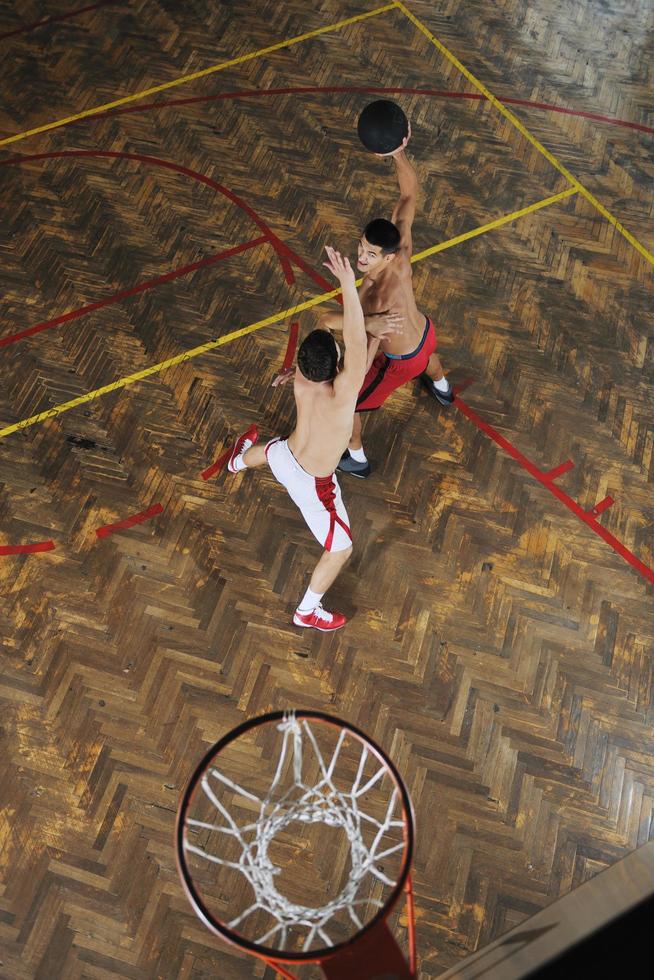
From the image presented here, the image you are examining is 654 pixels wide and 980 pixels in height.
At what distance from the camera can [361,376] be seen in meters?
3.88

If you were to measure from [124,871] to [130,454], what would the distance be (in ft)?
8.19

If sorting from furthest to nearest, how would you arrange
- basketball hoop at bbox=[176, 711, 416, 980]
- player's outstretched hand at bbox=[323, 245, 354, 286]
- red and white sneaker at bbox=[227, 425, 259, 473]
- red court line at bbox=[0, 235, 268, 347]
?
1. red court line at bbox=[0, 235, 268, 347]
2. red and white sneaker at bbox=[227, 425, 259, 473]
3. basketball hoop at bbox=[176, 711, 416, 980]
4. player's outstretched hand at bbox=[323, 245, 354, 286]

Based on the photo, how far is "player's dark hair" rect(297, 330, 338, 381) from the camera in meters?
3.87

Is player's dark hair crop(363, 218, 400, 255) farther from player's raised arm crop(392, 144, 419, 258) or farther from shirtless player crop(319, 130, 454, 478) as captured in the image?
player's raised arm crop(392, 144, 419, 258)

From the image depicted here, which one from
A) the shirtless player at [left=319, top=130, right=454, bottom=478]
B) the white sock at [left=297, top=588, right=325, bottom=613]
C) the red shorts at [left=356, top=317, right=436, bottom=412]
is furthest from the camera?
the red shorts at [left=356, top=317, right=436, bottom=412]

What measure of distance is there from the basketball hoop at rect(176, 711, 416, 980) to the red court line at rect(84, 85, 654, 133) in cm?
559

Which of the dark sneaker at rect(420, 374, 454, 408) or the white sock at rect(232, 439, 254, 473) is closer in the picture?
the white sock at rect(232, 439, 254, 473)

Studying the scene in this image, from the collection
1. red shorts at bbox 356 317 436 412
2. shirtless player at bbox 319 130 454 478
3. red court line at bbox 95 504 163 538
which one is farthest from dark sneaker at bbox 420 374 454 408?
red court line at bbox 95 504 163 538

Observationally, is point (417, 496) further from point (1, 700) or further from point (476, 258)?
point (1, 700)

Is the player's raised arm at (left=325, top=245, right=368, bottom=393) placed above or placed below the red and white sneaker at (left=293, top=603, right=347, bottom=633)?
above

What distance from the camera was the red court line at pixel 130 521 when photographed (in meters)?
5.06

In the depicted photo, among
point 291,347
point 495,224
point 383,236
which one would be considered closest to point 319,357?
point 383,236

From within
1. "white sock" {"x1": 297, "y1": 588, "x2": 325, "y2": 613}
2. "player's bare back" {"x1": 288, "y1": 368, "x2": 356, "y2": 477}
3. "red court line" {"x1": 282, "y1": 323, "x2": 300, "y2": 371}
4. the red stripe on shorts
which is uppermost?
"player's bare back" {"x1": 288, "y1": 368, "x2": 356, "y2": 477}

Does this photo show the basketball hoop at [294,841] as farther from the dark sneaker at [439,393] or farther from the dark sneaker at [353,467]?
the dark sneaker at [439,393]
